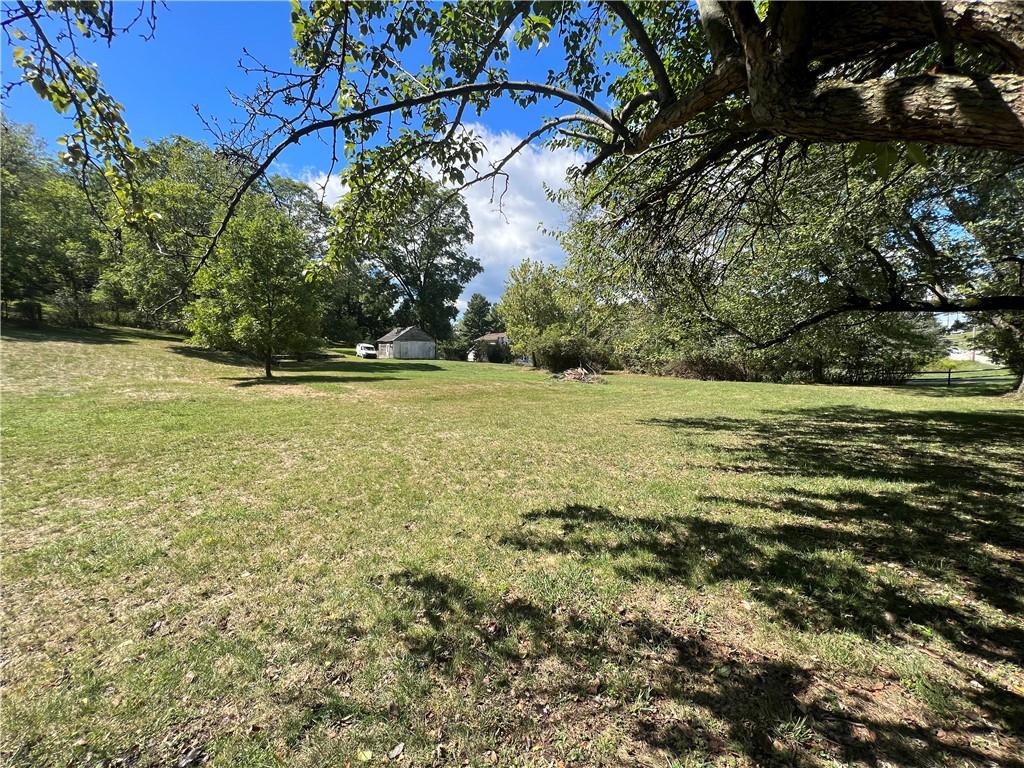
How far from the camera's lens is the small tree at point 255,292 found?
17250 mm

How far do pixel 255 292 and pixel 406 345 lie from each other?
2959 centimetres

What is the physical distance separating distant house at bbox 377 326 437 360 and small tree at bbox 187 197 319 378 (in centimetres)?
2806

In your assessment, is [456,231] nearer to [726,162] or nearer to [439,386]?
[439,386]

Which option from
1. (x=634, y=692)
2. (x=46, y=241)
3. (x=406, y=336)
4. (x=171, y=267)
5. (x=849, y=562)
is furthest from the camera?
(x=406, y=336)

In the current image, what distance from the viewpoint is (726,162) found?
14.3 ft

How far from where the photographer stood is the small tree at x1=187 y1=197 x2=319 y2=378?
1725cm

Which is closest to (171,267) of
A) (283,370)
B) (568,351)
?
(283,370)

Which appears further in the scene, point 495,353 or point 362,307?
point 495,353

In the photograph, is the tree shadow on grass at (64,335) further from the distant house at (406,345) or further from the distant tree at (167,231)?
the distant house at (406,345)

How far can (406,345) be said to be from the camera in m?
47.3

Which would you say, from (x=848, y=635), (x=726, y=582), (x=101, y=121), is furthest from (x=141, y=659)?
(x=848, y=635)

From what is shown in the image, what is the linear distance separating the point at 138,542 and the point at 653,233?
7.01m

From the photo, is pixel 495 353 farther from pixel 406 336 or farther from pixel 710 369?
pixel 710 369

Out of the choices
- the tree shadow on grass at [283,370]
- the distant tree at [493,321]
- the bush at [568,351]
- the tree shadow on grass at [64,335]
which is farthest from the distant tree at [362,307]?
the bush at [568,351]
